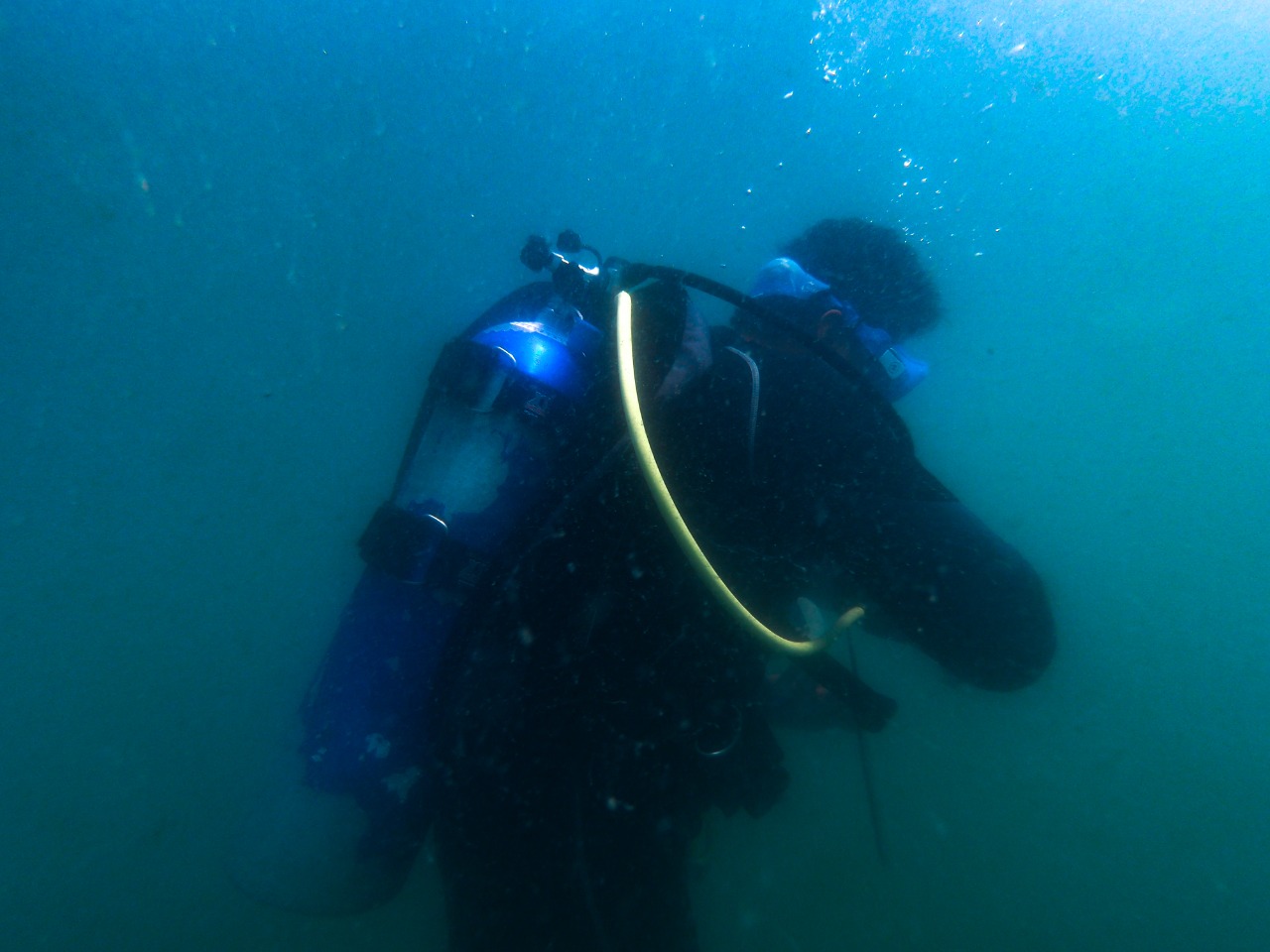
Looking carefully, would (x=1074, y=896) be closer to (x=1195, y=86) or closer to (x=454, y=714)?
(x=454, y=714)

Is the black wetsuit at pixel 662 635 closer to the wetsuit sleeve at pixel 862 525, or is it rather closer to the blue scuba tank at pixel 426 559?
the wetsuit sleeve at pixel 862 525

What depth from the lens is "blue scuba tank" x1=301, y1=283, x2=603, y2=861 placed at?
1.78 m

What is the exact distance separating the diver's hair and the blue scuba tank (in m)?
1.23

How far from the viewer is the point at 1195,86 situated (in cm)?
1867

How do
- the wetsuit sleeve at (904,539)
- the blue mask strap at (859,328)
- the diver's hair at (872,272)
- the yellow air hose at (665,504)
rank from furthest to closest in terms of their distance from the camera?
1. the diver's hair at (872,272)
2. the blue mask strap at (859,328)
3. the wetsuit sleeve at (904,539)
4. the yellow air hose at (665,504)

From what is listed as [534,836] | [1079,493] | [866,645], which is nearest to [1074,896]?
[866,645]

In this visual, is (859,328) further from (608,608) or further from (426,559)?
(426,559)

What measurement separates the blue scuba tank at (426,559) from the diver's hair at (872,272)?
123 centimetres

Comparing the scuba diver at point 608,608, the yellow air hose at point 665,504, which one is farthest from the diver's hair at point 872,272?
the yellow air hose at point 665,504

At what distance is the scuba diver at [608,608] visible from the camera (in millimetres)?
1482

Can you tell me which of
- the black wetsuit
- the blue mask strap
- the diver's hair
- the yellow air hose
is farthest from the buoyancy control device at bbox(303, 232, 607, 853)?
the diver's hair

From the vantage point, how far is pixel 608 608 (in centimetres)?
153

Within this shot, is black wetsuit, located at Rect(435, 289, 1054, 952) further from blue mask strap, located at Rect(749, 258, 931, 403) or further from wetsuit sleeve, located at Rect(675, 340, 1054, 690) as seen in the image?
blue mask strap, located at Rect(749, 258, 931, 403)

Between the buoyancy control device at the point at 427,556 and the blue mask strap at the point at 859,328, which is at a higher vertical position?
the blue mask strap at the point at 859,328
